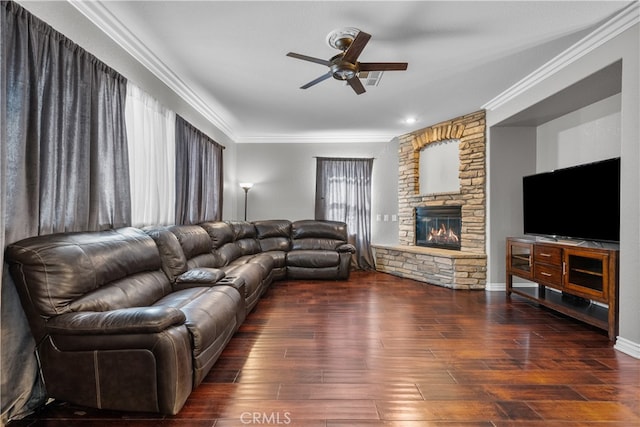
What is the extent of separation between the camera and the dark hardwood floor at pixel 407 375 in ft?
5.43

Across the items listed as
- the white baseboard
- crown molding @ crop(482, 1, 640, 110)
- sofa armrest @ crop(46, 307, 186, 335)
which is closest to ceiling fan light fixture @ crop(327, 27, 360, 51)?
crown molding @ crop(482, 1, 640, 110)

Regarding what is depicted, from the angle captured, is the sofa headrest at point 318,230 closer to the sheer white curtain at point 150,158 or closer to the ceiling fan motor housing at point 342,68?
the sheer white curtain at point 150,158

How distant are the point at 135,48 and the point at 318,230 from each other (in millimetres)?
3820

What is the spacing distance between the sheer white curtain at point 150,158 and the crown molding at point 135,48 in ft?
0.97

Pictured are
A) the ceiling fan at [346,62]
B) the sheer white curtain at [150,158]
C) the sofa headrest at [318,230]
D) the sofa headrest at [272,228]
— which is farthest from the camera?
the sofa headrest at [318,230]

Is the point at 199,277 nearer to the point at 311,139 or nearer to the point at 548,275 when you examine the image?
the point at 548,275

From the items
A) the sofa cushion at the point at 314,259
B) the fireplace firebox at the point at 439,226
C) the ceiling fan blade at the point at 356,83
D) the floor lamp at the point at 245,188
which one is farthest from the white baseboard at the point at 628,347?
the floor lamp at the point at 245,188

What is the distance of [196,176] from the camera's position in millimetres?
4094

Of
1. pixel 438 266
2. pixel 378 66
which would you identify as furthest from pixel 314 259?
pixel 378 66

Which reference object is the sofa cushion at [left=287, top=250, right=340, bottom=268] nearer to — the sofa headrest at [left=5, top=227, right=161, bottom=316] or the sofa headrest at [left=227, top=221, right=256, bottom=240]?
the sofa headrest at [left=227, top=221, right=256, bottom=240]

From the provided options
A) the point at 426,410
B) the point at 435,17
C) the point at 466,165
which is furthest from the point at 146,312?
the point at 466,165

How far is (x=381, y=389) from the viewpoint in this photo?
6.27 feet

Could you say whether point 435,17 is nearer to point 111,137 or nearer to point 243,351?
point 111,137

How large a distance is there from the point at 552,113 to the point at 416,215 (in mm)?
2496
